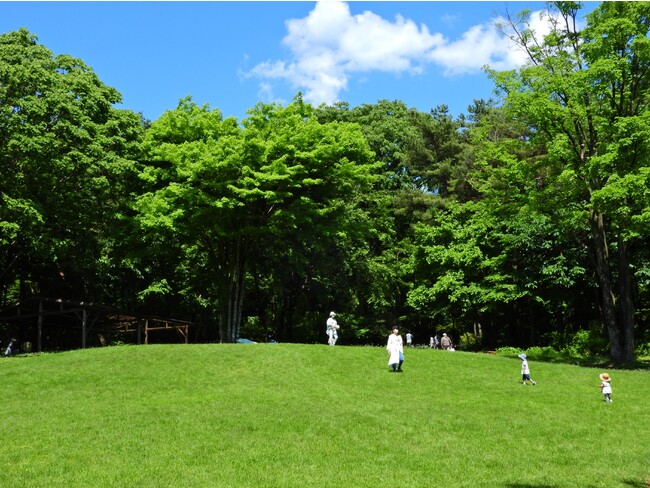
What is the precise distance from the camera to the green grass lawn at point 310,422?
42.1 ft

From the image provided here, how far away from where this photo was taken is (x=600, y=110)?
32.3 metres

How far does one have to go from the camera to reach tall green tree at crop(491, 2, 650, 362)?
97.7 feet

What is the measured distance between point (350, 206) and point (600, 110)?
2100 centimetres

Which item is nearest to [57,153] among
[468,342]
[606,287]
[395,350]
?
[395,350]

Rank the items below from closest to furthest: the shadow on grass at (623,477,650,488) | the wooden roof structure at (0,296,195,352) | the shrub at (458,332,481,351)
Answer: the shadow on grass at (623,477,650,488)
the wooden roof structure at (0,296,195,352)
the shrub at (458,332,481,351)

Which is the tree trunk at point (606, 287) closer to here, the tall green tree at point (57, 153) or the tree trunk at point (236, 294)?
the tree trunk at point (236, 294)

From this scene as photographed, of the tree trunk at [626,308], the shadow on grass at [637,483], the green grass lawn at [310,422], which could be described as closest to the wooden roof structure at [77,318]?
the green grass lawn at [310,422]

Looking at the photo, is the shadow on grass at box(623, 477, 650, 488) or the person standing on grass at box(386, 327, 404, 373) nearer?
the shadow on grass at box(623, 477, 650, 488)

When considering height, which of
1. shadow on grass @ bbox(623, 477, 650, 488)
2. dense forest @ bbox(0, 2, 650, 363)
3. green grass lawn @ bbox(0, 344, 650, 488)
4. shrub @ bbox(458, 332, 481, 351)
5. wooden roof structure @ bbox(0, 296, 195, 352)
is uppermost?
dense forest @ bbox(0, 2, 650, 363)

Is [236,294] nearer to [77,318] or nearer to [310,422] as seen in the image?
[77,318]

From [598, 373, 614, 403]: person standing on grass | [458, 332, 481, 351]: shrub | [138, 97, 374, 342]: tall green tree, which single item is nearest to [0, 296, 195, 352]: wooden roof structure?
[138, 97, 374, 342]: tall green tree

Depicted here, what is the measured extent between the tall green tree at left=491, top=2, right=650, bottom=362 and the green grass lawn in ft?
25.4

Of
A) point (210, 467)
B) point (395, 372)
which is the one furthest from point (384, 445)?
point (395, 372)

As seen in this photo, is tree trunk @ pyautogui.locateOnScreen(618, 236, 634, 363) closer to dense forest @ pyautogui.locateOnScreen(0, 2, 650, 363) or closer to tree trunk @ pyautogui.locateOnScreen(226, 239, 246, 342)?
dense forest @ pyautogui.locateOnScreen(0, 2, 650, 363)
